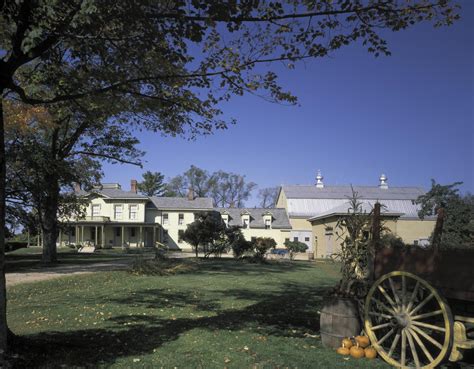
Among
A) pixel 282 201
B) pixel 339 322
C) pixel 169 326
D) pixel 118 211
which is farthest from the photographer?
pixel 282 201

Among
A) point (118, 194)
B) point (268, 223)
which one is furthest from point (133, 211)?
point (268, 223)

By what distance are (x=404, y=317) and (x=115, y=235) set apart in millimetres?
51164

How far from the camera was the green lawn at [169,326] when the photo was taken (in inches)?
206

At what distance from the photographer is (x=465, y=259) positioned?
15.3 feet

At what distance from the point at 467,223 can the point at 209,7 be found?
17.7 m

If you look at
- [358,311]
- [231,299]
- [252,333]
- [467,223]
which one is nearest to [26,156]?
[231,299]

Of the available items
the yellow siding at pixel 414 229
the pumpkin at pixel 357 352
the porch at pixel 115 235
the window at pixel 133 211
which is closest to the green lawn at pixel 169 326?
the pumpkin at pixel 357 352

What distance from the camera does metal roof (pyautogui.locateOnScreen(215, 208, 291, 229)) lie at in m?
54.1

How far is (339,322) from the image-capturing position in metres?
5.85

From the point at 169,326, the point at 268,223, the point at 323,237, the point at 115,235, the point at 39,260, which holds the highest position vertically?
the point at 268,223

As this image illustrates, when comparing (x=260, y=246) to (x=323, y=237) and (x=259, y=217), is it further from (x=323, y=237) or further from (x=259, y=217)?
(x=259, y=217)

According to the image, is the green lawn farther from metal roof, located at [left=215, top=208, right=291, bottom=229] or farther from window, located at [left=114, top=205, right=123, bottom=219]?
metal roof, located at [left=215, top=208, right=291, bottom=229]

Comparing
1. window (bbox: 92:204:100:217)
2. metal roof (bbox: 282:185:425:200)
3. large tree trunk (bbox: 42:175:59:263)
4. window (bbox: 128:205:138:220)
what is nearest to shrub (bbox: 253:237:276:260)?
large tree trunk (bbox: 42:175:59:263)

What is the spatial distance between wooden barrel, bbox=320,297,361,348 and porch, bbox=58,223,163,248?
47.1 metres
